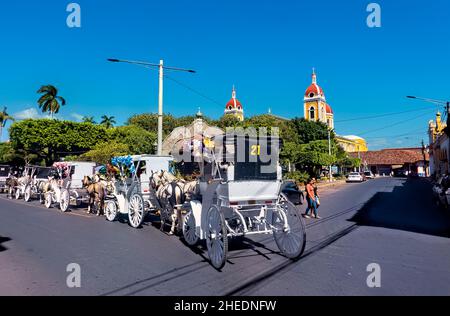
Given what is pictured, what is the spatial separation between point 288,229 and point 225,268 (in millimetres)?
1507

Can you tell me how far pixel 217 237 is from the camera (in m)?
6.60

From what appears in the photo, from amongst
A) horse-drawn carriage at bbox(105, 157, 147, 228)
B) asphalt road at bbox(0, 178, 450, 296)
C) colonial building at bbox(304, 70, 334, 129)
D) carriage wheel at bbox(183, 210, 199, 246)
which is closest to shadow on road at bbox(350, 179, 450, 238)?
asphalt road at bbox(0, 178, 450, 296)

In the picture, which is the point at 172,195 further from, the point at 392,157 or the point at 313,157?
the point at 392,157

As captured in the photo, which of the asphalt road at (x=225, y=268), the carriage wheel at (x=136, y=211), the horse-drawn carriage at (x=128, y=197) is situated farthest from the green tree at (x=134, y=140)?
the asphalt road at (x=225, y=268)

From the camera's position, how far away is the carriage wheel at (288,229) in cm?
672

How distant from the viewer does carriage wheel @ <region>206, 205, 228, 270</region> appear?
6.21 meters

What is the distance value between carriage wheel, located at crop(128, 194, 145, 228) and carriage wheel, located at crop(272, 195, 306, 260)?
5.09 m

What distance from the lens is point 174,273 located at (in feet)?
→ 20.4

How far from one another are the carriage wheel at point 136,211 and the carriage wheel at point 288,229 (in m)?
5.09

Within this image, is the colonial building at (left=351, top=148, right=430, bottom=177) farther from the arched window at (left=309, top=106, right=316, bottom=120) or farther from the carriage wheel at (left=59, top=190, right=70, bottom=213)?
the carriage wheel at (left=59, top=190, right=70, bottom=213)

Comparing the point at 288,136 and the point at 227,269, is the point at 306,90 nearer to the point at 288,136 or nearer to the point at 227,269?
the point at 288,136

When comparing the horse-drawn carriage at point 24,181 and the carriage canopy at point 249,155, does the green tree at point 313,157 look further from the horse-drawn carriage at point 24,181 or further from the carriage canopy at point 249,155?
the carriage canopy at point 249,155
